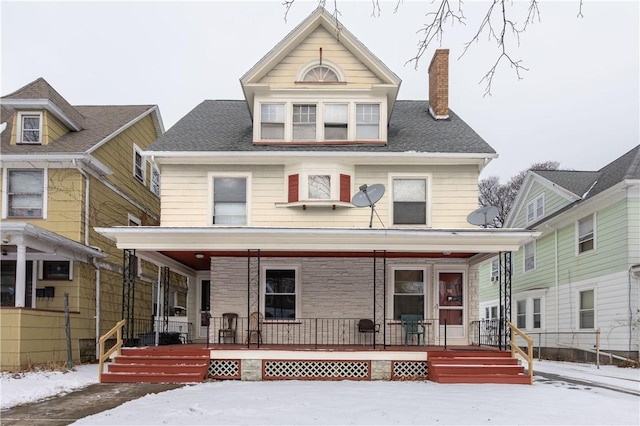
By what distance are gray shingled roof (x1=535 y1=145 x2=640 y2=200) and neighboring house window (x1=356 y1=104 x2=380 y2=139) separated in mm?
7148

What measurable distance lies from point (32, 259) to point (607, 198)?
16426 millimetres

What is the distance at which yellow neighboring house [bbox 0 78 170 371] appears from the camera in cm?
1422

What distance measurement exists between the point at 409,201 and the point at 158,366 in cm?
749

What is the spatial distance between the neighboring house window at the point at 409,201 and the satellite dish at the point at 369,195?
4.17 ft

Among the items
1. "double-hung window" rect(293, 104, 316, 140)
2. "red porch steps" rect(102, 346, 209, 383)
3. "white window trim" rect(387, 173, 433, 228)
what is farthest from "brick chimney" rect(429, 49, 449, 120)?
"red porch steps" rect(102, 346, 209, 383)

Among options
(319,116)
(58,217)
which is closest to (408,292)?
(319,116)

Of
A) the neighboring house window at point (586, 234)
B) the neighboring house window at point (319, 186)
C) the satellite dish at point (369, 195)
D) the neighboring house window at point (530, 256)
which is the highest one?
the neighboring house window at point (319, 186)

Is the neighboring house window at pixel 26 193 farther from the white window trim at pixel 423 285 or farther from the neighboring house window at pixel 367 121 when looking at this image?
the white window trim at pixel 423 285

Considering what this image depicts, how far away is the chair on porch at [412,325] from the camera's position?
14.4 m

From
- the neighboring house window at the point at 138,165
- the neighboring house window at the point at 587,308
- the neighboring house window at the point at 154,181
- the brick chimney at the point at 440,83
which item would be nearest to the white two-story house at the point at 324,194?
the brick chimney at the point at 440,83

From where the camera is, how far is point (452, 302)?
15281mm

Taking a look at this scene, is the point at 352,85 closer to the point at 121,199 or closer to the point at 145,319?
the point at 121,199

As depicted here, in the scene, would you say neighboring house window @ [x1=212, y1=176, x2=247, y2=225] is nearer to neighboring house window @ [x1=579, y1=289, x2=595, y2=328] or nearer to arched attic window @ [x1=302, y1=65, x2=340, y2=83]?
arched attic window @ [x1=302, y1=65, x2=340, y2=83]

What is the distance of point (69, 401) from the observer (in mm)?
9531
